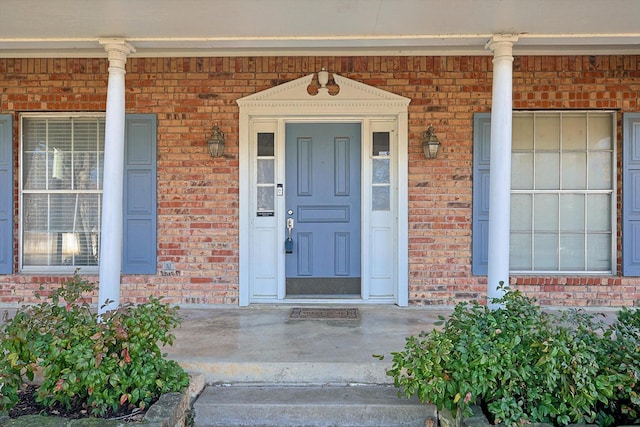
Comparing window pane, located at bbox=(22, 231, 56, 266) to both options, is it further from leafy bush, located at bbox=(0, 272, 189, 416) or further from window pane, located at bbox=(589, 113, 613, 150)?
window pane, located at bbox=(589, 113, 613, 150)

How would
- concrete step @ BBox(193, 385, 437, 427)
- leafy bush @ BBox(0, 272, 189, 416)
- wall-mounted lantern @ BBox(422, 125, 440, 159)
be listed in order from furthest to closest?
wall-mounted lantern @ BBox(422, 125, 440, 159) < concrete step @ BBox(193, 385, 437, 427) < leafy bush @ BBox(0, 272, 189, 416)

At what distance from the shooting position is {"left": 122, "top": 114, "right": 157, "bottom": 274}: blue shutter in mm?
5340

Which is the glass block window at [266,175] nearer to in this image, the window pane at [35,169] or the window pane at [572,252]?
the window pane at [35,169]

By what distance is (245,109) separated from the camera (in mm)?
5328

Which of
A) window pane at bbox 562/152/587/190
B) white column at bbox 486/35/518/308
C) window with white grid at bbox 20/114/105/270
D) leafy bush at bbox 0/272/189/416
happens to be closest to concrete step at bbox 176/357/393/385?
leafy bush at bbox 0/272/189/416

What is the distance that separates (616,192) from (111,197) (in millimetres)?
5034

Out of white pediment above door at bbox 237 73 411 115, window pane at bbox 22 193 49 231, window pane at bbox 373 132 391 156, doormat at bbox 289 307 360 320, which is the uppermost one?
white pediment above door at bbox 237 73 411 115

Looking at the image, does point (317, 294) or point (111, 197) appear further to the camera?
point (317, 294)

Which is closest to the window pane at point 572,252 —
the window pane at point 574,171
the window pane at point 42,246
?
the window pane at point 574,171

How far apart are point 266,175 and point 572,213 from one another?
3.37 meters

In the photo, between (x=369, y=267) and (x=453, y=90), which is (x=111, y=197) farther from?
(x=453, y=90)

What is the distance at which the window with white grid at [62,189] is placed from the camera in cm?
548

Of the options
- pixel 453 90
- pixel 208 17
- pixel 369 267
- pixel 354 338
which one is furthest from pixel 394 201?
pixel 208 17

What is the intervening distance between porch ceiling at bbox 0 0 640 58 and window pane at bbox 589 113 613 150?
1383mm
